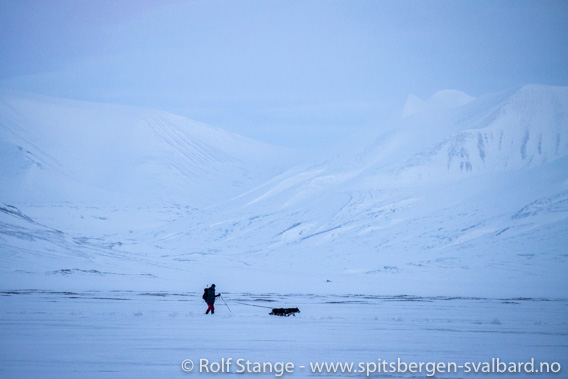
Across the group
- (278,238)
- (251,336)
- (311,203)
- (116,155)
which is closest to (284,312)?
(251,336)

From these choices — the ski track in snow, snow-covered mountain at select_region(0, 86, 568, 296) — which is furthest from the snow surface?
snow-covered mountain at select_region(0, 86, 568, 296)

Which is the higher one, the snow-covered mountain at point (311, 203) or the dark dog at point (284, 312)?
the snow-covered mountain at point (311, 203)

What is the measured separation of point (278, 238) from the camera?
88688 mm

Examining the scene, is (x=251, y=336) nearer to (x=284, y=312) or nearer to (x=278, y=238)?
(x=284, y=312)

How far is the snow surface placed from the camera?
1869cm

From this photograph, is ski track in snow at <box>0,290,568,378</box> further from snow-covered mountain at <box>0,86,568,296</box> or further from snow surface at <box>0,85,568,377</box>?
Result: snow-covered mountain at <box>0,86,568,296</box>

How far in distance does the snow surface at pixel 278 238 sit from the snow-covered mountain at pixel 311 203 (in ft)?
1.10

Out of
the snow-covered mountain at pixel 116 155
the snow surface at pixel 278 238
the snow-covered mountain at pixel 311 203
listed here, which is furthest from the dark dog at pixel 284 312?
the snow-covered mountain at pixel 116 155

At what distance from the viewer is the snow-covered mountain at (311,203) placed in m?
64.8

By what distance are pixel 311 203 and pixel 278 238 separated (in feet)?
32.4

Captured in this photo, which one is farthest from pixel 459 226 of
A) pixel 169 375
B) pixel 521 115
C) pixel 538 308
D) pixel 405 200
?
pixel 169 375

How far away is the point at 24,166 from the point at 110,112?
34.2 m

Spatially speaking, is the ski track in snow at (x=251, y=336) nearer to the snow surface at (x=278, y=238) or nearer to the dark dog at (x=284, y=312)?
the snow surface at (x=278, y=238)

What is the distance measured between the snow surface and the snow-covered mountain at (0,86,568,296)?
335mm
